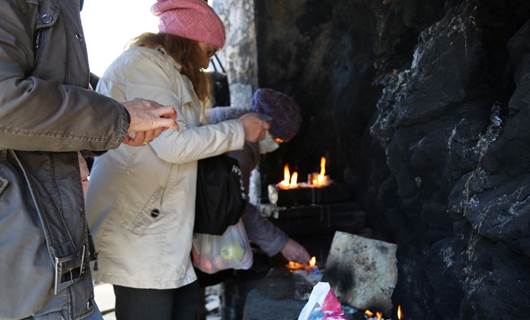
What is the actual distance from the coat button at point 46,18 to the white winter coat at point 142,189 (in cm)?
84

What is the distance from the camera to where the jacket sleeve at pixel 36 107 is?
117 centimetres

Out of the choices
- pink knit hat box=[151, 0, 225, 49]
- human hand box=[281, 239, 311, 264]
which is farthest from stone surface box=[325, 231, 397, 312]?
pink knit hat box=[151, 0, 225, 49]

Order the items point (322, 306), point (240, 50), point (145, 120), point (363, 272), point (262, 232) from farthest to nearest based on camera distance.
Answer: point (240, 50) → point (262, 232) → point (363, 272) → point (322, 306) → point (145, 120)

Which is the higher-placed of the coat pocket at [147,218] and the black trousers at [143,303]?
the coat pocket at [147,218]

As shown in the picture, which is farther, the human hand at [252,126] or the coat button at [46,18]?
the human hand at [252,126]

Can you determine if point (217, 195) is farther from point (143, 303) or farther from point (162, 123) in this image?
point (162, 123)

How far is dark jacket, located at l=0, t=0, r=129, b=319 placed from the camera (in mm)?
1191

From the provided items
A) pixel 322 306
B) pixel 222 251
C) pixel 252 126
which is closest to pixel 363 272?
pixel 222 251

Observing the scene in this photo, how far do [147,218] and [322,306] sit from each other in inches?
31.7

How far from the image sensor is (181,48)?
2320mm

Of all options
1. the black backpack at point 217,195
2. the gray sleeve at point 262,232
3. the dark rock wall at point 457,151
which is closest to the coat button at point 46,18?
the black backpack at point 217,195

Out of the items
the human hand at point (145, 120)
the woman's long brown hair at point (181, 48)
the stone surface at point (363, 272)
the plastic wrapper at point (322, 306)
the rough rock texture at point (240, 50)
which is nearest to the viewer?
the human hand at point (145, 120)

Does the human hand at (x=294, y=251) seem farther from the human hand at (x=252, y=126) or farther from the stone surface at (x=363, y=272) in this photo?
the human hand at (x=252, y=126)

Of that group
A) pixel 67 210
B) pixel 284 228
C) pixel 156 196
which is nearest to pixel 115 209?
pixel 156 196
